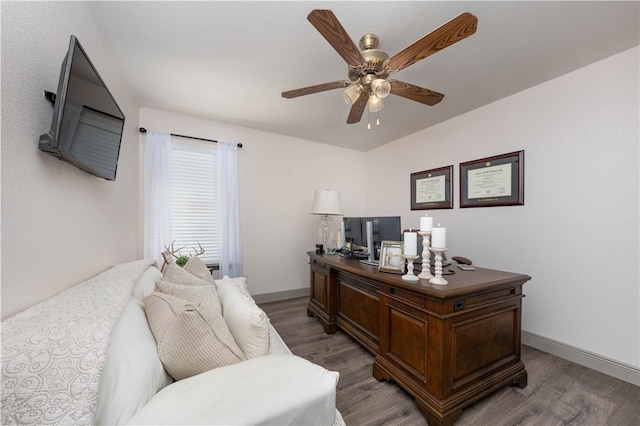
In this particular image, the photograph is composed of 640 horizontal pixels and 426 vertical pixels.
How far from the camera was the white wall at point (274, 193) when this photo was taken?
130 inches

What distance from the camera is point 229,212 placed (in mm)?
3139

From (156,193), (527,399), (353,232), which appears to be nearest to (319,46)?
(353,232)

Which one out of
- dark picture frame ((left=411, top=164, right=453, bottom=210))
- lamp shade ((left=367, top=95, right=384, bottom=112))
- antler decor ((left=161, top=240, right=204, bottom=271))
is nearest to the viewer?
lamp shade ((left=367, top=95, right=384, bottom=112))

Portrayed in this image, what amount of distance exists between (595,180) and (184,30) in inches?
138

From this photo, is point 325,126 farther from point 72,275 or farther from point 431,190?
point 72,275

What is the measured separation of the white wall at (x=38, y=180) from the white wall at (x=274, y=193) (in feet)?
5.83

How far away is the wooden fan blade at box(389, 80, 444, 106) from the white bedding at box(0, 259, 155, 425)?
205 cm

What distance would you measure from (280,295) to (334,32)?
129 inches

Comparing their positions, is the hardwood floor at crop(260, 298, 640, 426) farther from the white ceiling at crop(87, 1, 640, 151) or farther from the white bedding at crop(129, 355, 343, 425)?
the white ceiling at crop(87, 1, 640, 151)

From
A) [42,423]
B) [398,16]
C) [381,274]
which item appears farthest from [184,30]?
[381,274]

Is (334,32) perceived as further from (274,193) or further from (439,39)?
(274,193)

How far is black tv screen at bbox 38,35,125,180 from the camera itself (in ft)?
3.07

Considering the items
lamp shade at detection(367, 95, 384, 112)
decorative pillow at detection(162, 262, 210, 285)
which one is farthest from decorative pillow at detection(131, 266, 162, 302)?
lamp shade at detection(367, 95, 384, 112)

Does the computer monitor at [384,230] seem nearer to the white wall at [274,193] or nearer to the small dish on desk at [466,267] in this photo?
the small dish on desk at [466,267]
